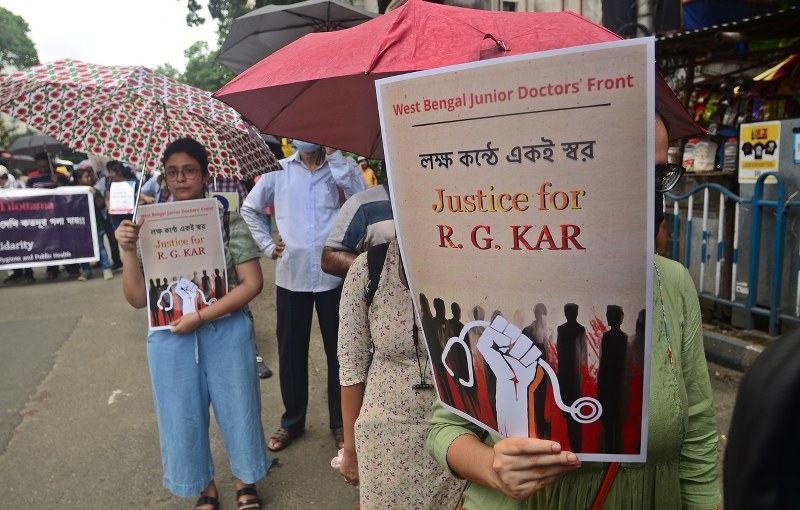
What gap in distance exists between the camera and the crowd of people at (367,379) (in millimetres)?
1252

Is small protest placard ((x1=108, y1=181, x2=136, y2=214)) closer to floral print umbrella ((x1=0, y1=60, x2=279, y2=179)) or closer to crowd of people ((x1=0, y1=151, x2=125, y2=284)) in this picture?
crowd of people ((x1=0, y1=151, x2=125, y2=284))

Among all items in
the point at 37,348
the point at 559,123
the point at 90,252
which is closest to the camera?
Result: the point at 559,123

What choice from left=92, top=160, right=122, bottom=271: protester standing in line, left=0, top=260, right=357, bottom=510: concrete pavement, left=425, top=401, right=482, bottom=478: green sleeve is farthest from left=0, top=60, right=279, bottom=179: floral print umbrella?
left=92, top=160, right=122, bottom=271: protester standing in line

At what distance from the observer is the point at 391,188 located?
1.10m

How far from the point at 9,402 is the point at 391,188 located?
209 inches

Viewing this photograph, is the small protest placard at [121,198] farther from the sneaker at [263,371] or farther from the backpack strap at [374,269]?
the backpack strap at [374,269]

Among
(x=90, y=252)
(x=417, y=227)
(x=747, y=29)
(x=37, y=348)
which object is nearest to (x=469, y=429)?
(x=417, y=227)

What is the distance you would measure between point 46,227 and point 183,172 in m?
8.98

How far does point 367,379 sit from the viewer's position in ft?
6.78

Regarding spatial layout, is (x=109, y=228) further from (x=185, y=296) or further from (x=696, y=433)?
(x=696, y=433)

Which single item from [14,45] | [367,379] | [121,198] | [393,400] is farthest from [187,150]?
[14,45]

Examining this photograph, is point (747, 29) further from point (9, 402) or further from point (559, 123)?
point (9, 402)

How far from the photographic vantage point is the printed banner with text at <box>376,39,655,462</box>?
865mm

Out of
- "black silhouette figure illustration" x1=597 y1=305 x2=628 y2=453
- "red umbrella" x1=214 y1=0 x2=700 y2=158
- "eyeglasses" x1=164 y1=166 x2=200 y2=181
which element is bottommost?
"black silhouette figure illustration" x1=597 y1=305 x2=628 y2=453
